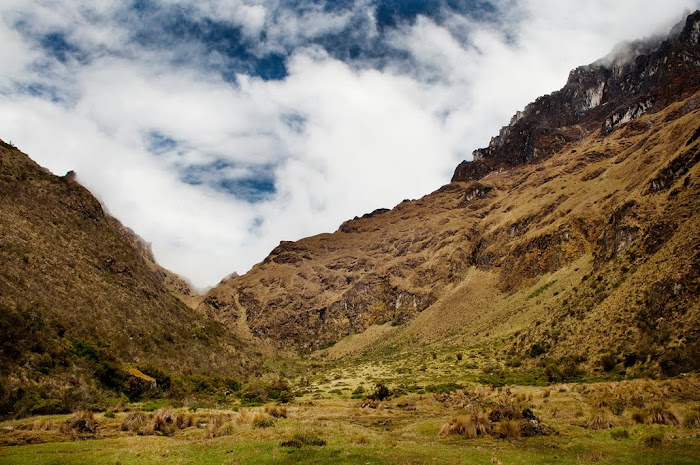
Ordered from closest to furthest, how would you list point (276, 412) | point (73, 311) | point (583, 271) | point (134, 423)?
1. point (134, 423)
2. point (276, 412)
3. point (73, 311)
4. point (583, 271)

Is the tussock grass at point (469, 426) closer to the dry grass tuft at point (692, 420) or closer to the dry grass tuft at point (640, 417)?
the dry grass tuft at point (640, 417)

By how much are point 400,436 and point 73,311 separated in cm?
3731

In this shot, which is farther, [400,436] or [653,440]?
[400,436]

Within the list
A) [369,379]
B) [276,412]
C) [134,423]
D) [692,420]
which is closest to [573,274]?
[369,379]

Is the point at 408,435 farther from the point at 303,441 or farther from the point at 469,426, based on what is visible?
the point at 303,441

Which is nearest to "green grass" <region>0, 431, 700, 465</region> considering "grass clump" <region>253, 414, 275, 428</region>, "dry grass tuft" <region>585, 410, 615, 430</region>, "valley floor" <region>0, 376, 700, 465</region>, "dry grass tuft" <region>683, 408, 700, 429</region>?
"valley floor" <region>0, 376, 700, 465</region>

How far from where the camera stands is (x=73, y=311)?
43.7m

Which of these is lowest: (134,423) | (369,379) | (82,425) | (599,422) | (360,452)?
(369,379)

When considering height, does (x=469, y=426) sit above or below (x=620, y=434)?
above

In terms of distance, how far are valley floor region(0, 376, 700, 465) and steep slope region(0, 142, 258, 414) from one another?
6.10m

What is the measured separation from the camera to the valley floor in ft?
61.3

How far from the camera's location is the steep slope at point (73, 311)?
32125mm

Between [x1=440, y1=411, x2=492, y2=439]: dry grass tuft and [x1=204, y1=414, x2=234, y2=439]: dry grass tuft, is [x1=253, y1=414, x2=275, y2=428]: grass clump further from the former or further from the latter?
[x1=440, y1=411, x2=492, y2=439]: dry grass tuft

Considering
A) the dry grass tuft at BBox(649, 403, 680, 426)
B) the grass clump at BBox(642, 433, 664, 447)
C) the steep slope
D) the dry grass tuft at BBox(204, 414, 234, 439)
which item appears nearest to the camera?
the grass clump at BBox(642, 433, 664, 447)
